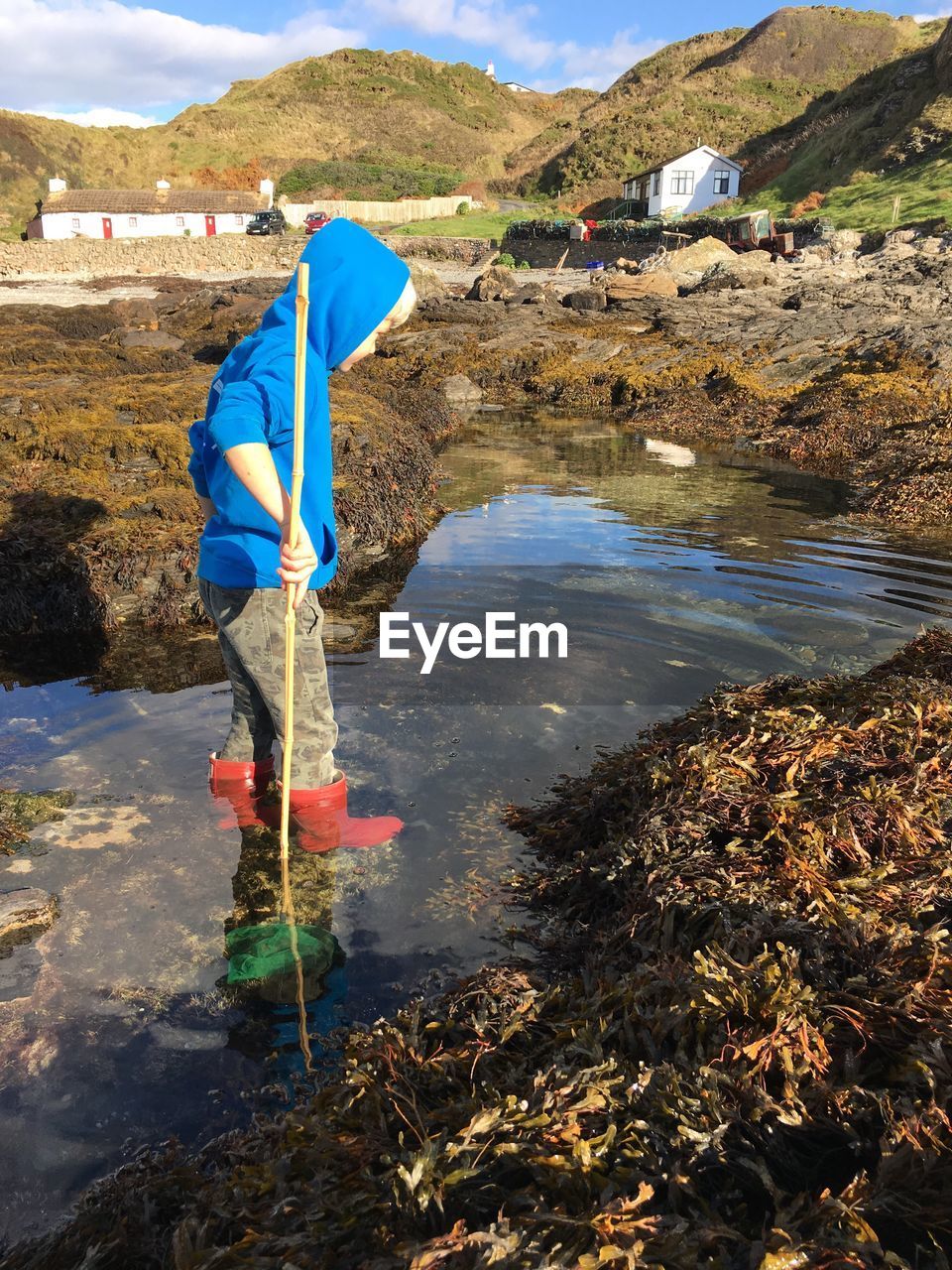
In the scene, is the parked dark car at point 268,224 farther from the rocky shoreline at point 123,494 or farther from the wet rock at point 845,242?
the rocky shoreline at point 123,494

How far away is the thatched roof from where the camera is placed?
67250 millimetres

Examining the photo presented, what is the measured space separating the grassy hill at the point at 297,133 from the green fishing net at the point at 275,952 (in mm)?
90964

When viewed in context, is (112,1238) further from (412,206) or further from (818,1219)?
(412,206)

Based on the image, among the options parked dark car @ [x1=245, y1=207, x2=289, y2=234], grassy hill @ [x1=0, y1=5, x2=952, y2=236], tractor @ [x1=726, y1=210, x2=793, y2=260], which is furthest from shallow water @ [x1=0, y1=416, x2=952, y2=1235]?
parked dark car @ [x1=245, y1=207, x2=289, y2=234]

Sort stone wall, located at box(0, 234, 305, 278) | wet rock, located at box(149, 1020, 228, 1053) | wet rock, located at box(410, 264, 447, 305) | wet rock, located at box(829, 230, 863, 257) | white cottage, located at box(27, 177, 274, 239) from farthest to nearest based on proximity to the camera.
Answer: white cottage, located at box(27, 177, 274, 239) < stone wall, located at box(0, 234, 305, 278) < wet rock, located at box(829, 230, 863, 257) < wet rock, located at box(410, 264, 447, 305) < wet rock, located at box(149, 1020, 228, 1053)

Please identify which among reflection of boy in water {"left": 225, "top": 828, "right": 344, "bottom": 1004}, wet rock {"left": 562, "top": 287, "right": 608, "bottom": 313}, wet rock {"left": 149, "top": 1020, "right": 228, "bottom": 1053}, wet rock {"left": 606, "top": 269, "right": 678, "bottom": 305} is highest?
wet rock {"left": 606, "top": 269, "right": 678, "bottom": 305}

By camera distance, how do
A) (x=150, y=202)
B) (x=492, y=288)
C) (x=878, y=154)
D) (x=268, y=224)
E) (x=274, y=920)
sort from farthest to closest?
1. (x=150, y=202)
2. (x=268, y=224)
3. (x=878, y=154)
4. (x=492, y=288)
5. (x=274, y=920)

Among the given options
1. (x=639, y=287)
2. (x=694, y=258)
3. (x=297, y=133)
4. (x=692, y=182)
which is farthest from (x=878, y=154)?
(x=297, y=133)

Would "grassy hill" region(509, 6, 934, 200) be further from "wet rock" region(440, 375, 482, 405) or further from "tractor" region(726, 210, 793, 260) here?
"wet rock" region(440, 375, 482, 405)

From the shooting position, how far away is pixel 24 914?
11.7ft

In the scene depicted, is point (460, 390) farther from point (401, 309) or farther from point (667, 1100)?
point (667, 1100)

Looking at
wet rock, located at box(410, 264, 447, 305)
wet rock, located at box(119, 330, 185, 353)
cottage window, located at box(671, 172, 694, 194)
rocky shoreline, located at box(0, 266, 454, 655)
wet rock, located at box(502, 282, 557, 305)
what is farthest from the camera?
cottage window, located at box(671, 172, 694, 194)

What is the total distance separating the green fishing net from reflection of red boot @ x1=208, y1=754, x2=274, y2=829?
2.75ft

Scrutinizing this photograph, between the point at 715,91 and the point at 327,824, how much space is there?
112485mm
